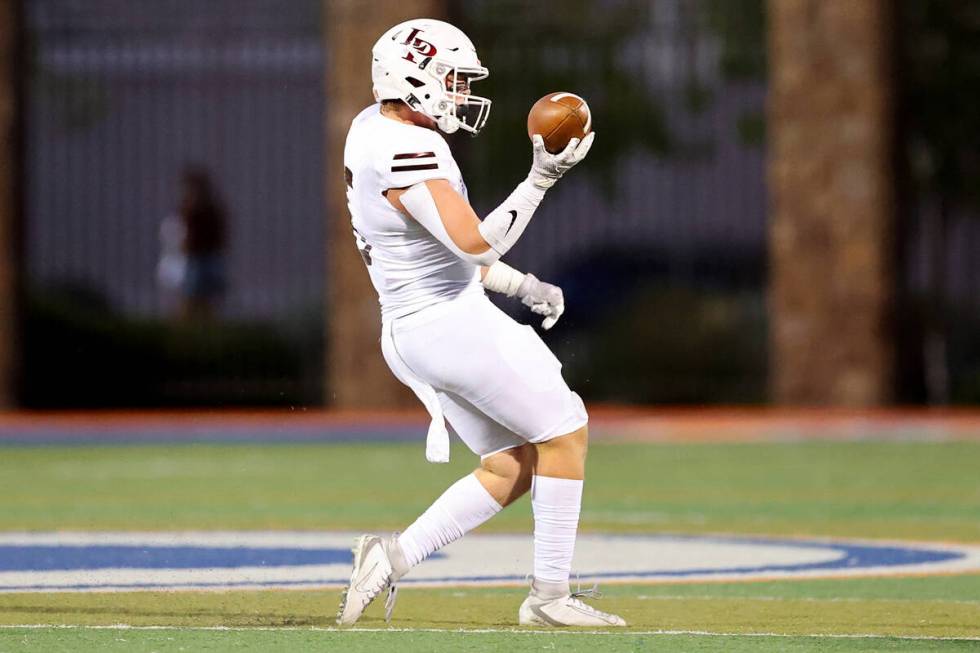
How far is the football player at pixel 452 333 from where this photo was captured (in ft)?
25.7

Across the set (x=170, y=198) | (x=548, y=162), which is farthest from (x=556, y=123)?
(x=170, y=198)

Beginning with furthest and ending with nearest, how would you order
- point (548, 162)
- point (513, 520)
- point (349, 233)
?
1. point (349, 233)
2. point (513, 520)
3. point (548, 162)

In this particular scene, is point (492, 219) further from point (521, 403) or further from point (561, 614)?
point (561, 614)

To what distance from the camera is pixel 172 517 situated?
13742mm

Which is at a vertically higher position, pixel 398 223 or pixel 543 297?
pixel 398 223

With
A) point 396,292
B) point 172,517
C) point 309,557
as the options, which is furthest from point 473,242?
point 172,517

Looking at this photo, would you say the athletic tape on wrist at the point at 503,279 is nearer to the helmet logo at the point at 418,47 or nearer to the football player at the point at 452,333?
the football player at the point at 452,333

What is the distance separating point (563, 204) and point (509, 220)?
782 inches

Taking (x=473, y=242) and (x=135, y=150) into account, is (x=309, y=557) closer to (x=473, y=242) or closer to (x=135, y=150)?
(x=473, y=242)

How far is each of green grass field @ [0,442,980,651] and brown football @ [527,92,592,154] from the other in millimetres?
1616

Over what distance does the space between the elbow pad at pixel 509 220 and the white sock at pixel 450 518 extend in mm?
871

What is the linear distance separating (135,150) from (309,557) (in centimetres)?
1803

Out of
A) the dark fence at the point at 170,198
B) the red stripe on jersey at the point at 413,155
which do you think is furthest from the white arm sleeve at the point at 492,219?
the dark fence at the point at 170,198

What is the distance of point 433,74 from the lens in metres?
7.98
